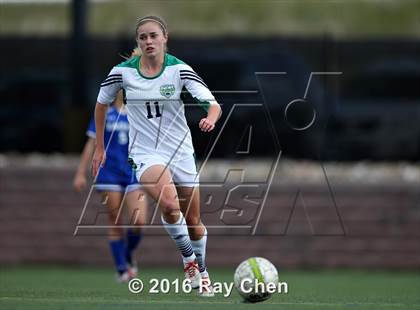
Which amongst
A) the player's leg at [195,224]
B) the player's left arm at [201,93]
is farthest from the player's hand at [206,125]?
the player's leg at [195,224]

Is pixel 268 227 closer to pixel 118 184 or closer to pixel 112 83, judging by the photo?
pixel 118 184

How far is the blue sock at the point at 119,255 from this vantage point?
1227 centimetres

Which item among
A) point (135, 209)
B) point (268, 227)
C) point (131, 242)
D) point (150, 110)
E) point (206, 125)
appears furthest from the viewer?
point (268, 227)

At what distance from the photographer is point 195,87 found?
916 cm

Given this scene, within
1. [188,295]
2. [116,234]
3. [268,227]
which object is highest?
[188,295]

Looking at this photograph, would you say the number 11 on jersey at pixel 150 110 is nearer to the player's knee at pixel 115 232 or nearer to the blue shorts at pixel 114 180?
the blue shorts at pixel 114 180

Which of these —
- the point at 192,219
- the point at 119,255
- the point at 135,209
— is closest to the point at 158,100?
the point at 192,219

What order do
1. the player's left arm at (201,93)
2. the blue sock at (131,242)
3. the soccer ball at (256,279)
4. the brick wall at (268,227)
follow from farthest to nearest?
the brick wall at (268,227) → the blue sock at (131,242) → the player's left arm at (201,93) → the soccer ball at (256,279)

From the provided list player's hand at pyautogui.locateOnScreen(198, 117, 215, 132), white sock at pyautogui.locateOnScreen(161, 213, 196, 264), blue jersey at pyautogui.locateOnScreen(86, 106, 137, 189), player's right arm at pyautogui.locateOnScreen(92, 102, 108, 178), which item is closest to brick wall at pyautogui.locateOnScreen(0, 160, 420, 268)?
blue jersey at pyautogui.locateOnScreen(86, 106, 137, 189)

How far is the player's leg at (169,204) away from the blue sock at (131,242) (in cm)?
320

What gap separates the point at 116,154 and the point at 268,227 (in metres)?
3.22

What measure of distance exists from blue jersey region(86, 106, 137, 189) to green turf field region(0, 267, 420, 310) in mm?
1097

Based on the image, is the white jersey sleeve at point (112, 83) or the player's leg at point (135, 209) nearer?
the white jersey sleeve at point (112, 83)

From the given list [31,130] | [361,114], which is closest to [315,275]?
[361,114]
